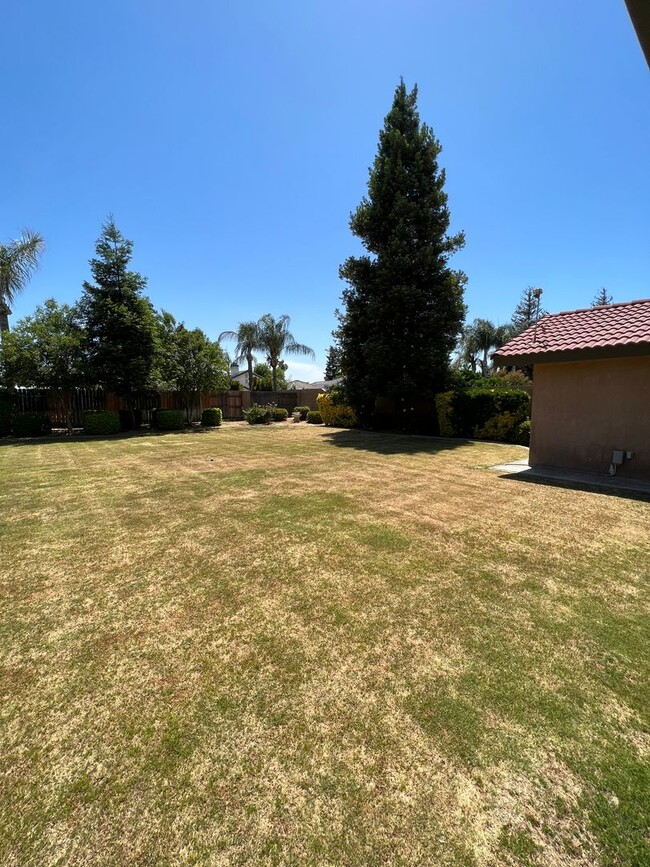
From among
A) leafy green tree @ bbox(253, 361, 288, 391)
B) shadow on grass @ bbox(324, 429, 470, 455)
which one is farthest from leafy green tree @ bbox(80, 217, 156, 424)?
leafy green tree @ bbox(253, 361, 288, 391)

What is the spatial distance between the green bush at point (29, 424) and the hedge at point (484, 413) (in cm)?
1603

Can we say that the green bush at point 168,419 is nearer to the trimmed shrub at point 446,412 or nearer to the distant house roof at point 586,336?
the trimmed shrub at point 446,412

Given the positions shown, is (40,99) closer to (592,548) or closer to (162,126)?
(162,126)

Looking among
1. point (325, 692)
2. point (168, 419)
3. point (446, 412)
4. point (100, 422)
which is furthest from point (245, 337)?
point (325, 692)

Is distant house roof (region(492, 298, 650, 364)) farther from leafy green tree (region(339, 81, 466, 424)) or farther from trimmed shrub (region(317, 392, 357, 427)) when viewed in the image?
trimmed shrub (region(317, 392, 357, 427))

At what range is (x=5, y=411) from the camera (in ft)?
48.4

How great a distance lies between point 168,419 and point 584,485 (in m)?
16.8

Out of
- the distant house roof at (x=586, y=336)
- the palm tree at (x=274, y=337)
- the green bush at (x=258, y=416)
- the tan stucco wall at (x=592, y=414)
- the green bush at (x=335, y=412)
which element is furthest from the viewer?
the palm tree at (x=274, y=337)

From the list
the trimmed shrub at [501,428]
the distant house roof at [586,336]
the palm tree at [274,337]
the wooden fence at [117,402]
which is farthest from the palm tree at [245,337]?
the distant house roof at [586,336]

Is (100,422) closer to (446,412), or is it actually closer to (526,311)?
(446,412)

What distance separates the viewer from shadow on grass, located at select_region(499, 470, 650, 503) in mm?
5840

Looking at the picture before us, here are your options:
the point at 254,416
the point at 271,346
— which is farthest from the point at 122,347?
the point at 271,346

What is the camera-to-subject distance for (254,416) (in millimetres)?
21938

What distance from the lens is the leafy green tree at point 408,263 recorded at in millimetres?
14539
